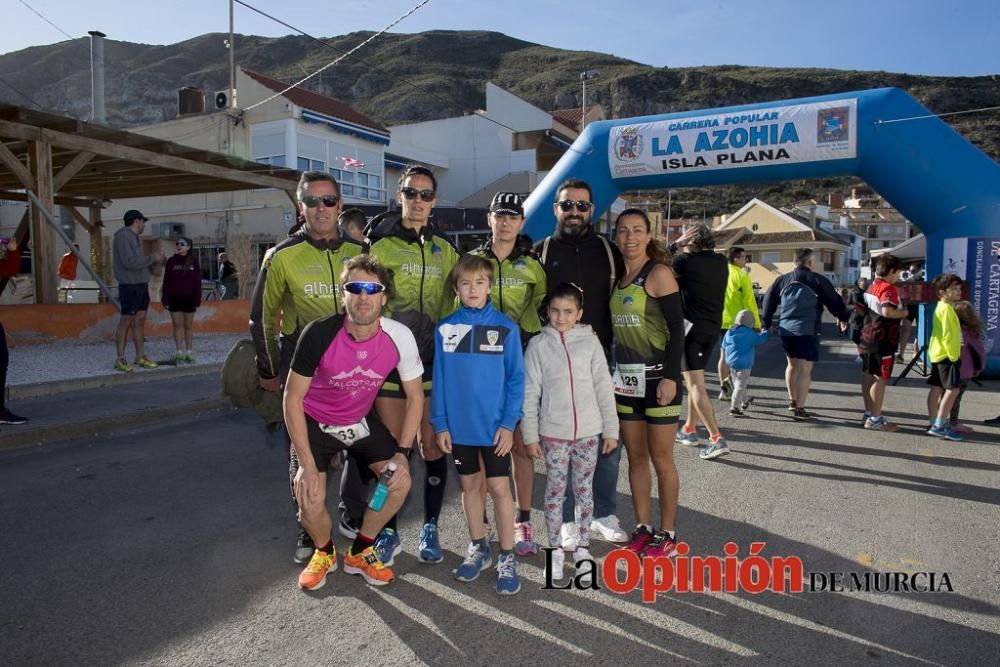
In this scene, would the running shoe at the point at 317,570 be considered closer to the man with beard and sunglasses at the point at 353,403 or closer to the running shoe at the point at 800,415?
the man with beard and sunglasses at the point at 353,403

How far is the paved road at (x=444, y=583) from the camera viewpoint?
274cm

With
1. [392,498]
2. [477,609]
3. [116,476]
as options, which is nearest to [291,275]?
[392,498]

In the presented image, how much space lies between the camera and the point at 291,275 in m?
3.56

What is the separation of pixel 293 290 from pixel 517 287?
1232 millimetres

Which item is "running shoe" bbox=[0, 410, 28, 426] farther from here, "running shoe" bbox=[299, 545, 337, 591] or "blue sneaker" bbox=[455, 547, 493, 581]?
"blue sneaker" bbox=[455, 547, 493, 581]

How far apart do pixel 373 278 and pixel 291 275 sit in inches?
26.4

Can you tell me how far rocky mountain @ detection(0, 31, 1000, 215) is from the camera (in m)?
115

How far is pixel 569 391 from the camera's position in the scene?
135 inches

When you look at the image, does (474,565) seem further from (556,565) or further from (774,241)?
(774,241)

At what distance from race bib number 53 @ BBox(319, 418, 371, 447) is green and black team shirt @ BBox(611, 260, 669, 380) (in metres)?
1.46

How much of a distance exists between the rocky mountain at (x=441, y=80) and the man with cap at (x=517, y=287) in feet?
333

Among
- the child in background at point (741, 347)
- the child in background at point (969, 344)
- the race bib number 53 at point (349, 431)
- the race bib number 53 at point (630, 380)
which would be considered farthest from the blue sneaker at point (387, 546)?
the child in background at point (969, 344)

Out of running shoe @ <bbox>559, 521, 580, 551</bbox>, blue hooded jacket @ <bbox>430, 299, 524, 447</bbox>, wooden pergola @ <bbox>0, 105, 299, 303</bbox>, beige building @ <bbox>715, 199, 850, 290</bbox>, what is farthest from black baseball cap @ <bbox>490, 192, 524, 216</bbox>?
beige building @ <bbox>715, 199, 850, 290</bbox>

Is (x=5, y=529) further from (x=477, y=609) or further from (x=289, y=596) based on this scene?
(x=477, y=609)
